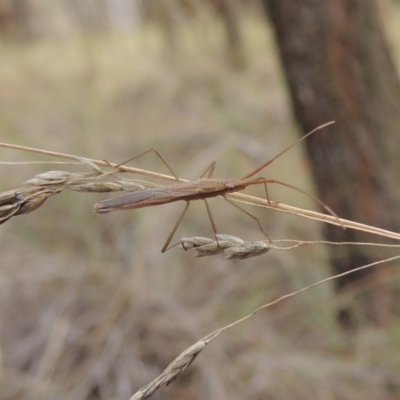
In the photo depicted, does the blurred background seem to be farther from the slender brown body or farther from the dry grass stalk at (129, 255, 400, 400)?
the dry grass stalk at (129, 255, 400, 400)

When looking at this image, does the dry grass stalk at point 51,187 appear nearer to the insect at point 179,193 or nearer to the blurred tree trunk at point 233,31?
the insect at point 179,193

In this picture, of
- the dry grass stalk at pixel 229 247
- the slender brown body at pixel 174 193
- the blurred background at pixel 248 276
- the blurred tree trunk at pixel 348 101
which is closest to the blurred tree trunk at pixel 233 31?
the blurred background at pixel 248 276

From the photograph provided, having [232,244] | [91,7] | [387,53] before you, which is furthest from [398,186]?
[91,7]

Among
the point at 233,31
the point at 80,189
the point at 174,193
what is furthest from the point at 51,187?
the point at 233,31

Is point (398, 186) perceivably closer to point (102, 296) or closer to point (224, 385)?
point (224, 385)

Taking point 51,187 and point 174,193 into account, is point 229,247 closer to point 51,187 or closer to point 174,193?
point 51,187

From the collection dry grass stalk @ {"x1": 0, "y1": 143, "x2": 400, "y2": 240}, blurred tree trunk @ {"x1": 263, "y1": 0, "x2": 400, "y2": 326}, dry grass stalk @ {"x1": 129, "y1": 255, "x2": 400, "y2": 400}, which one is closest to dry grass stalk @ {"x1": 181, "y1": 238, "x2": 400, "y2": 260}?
dry grass stalk @ {"x1": 0, "y1": 143, "x2": 400, "y2": 240}

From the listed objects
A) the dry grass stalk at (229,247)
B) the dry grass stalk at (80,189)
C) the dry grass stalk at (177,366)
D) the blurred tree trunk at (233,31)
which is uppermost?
the blurred tree trunk at (233,31)

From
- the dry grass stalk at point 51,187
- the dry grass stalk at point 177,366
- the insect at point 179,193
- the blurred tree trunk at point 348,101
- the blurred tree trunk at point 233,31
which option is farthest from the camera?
the blurred tree trunk at point 233,31
